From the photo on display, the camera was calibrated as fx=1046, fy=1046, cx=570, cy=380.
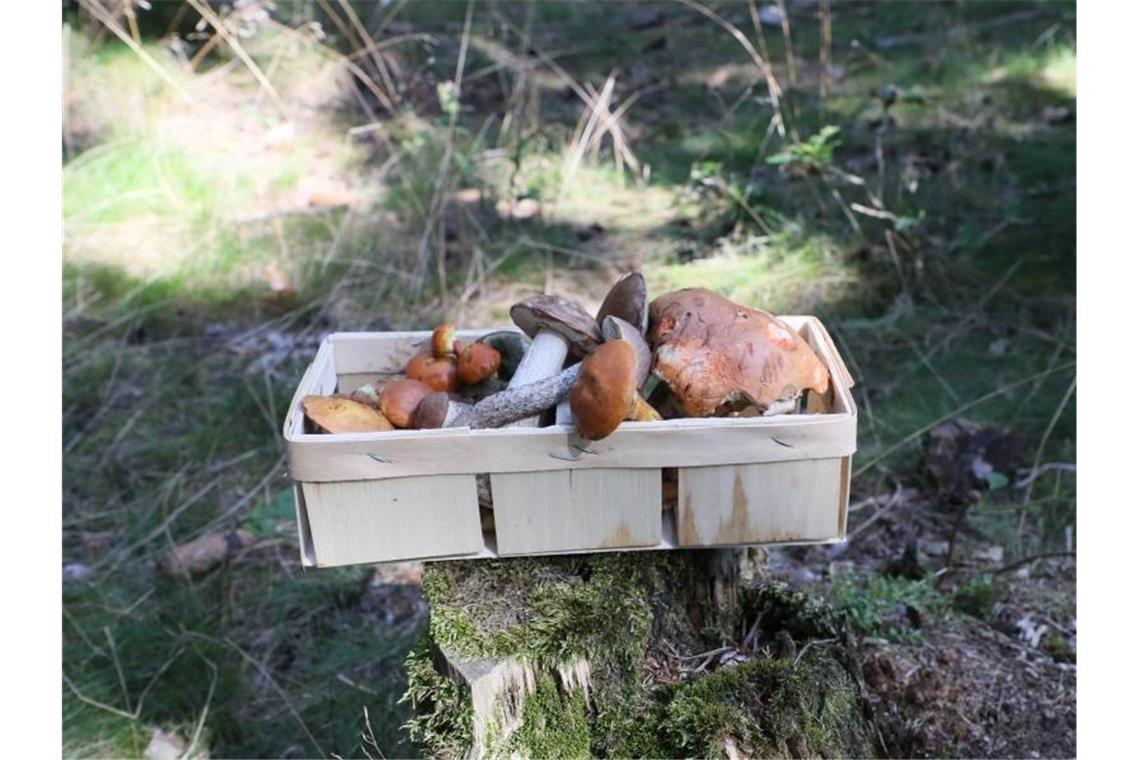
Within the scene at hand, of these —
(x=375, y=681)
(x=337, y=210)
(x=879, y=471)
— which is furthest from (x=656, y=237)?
(x=375, y=681)

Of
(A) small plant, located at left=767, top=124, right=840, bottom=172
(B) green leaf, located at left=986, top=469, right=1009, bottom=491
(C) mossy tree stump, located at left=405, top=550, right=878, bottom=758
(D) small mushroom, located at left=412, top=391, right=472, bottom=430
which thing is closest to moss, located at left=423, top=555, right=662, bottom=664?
(C) mossy tree stump, located at left=405, top=550, right=878, bottom=758

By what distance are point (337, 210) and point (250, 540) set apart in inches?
84.3

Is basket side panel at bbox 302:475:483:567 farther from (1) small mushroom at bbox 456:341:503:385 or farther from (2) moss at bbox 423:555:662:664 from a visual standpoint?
(1) small mushroom at bbox 456:341:503:385


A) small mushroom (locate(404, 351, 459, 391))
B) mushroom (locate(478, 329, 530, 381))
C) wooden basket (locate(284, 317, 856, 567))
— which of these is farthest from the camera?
mushroom (locate(478, 329, 530, 381))

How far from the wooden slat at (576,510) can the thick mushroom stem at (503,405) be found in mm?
117

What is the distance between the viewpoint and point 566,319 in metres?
1.92

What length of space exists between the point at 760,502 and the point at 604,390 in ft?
1.30

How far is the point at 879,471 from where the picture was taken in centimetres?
363

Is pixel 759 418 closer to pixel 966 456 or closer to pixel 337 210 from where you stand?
pixel 966 456

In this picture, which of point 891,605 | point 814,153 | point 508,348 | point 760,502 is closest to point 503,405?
point 508,348

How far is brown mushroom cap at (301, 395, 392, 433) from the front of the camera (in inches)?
71.7

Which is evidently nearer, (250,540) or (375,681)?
(375,681)

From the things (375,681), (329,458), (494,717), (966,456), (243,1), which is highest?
(243,1)

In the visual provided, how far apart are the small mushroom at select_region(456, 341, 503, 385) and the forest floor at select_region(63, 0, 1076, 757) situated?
3.20 ft
